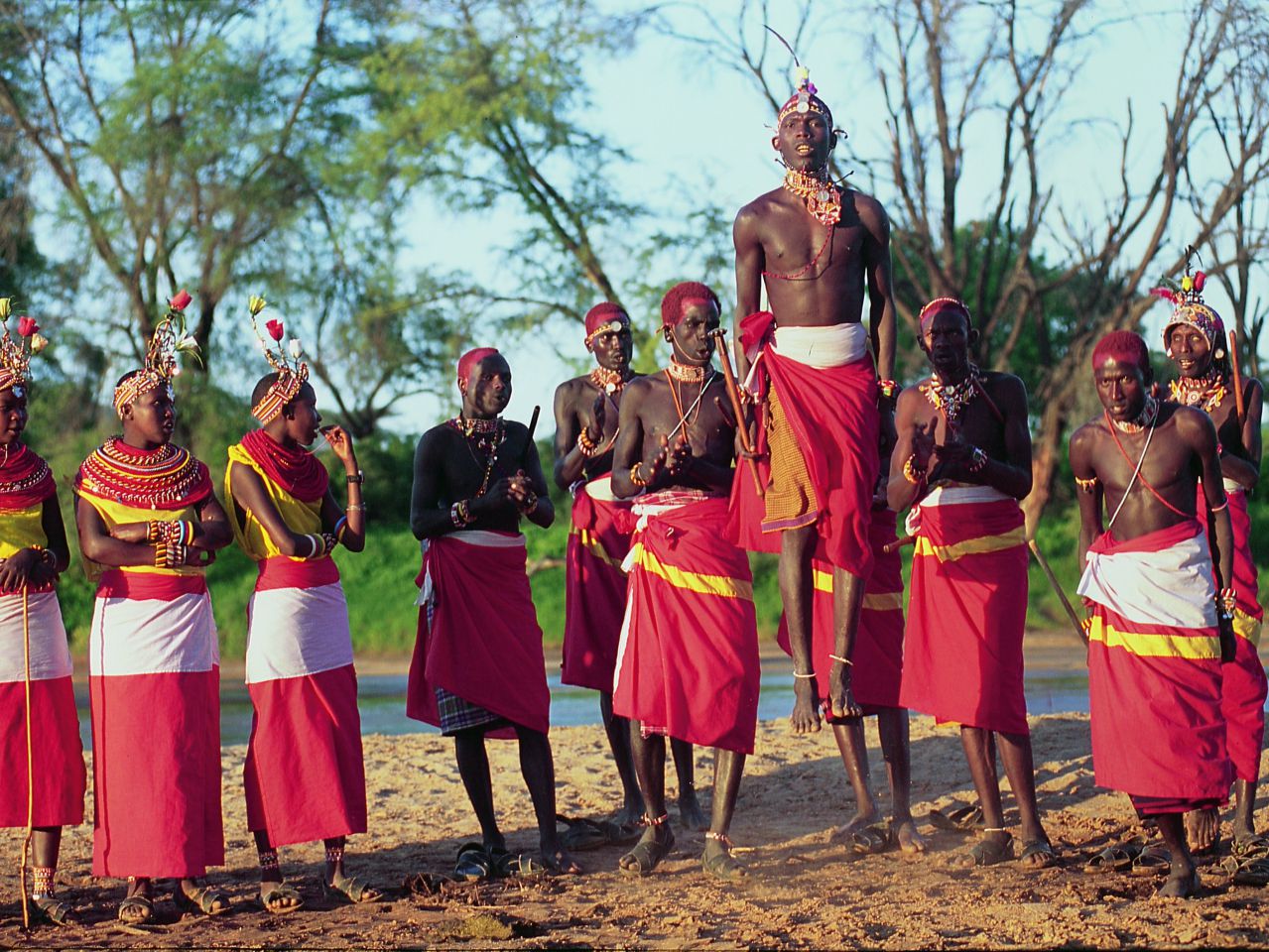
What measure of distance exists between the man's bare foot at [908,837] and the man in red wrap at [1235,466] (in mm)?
1394

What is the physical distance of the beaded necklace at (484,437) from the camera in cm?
738

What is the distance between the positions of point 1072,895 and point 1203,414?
6.55ft

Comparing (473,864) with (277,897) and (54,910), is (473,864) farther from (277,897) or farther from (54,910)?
(54,910)

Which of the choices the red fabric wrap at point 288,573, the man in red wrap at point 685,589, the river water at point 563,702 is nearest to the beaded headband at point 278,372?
the red fabric wrap at point 288,573

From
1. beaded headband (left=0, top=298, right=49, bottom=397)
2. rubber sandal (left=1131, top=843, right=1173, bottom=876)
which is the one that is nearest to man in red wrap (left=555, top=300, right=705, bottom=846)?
rubber sandal (left=1131, top=843, right=1173, bottom=876)

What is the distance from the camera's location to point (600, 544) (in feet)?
27.0

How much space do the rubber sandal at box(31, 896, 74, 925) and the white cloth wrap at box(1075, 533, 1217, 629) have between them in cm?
431

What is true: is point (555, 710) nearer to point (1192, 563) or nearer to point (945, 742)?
point (945, 742)

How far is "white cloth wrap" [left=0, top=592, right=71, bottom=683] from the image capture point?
6.56m

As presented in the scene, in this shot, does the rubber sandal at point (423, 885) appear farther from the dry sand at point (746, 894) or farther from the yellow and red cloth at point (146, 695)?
the yellow and red cloth at point (146, 695)

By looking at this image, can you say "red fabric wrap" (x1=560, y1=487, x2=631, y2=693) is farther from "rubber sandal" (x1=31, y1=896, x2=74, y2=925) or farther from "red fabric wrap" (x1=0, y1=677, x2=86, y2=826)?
"rubber sandal" (x1=31, y1=896, x2=74, y2=925)

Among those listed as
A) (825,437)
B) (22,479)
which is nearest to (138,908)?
(22,479)

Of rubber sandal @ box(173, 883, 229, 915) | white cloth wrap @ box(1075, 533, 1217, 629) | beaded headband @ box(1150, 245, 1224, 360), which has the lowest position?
rubber sandal @ box(173, 883, 229, 915)

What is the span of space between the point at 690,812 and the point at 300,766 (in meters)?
2.37
